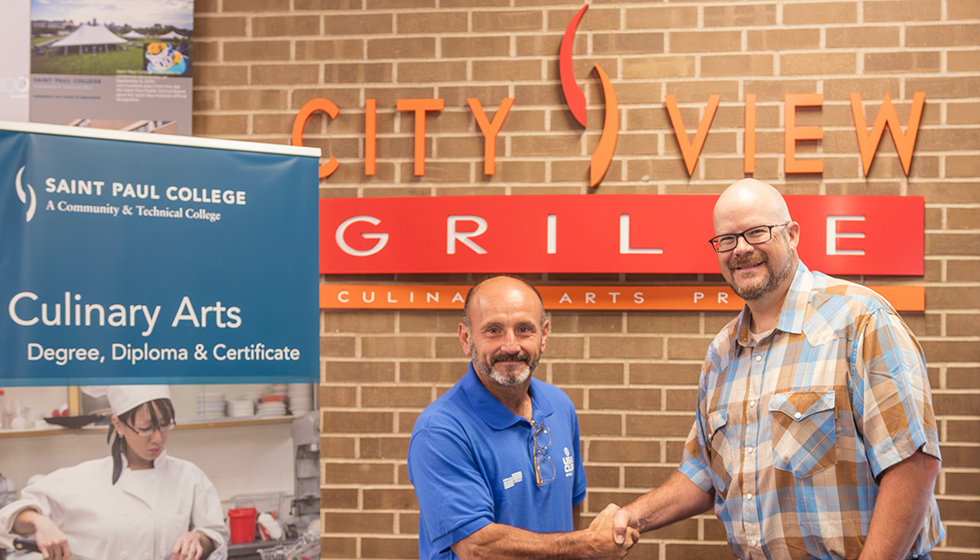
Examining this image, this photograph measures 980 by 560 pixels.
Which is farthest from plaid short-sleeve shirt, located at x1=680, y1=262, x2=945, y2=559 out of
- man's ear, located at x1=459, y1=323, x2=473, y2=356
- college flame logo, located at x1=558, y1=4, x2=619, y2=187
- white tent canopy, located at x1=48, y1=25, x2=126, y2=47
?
white tent canopy, located at x1=48, y1=25, x2=126, y2=47

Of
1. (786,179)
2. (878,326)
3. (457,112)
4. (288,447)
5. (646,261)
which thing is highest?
(457,112)

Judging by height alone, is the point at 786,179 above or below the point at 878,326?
above

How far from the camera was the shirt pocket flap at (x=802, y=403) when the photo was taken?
1.91m

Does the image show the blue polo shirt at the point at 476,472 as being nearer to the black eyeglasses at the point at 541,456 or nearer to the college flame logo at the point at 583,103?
the black eyeglasses at the point at 541,456

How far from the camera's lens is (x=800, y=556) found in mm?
1937

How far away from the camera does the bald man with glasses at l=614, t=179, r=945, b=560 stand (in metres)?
1.80

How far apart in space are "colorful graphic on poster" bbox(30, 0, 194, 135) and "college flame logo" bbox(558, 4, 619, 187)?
5.47ft

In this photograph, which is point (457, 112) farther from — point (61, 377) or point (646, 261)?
point (61, 377)

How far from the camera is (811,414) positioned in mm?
1930

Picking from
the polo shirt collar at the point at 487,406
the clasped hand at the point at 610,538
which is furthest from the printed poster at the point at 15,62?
the clasped hand at the point at 610,538

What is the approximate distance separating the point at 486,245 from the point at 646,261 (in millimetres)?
681

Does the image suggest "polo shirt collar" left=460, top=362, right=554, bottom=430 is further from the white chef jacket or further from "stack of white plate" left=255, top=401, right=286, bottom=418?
the white chef jacket

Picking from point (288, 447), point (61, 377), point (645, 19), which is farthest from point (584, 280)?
point (61, 377)

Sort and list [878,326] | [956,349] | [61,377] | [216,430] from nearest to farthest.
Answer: [878,326] → [61,377] → [216,430] → [956,349]
